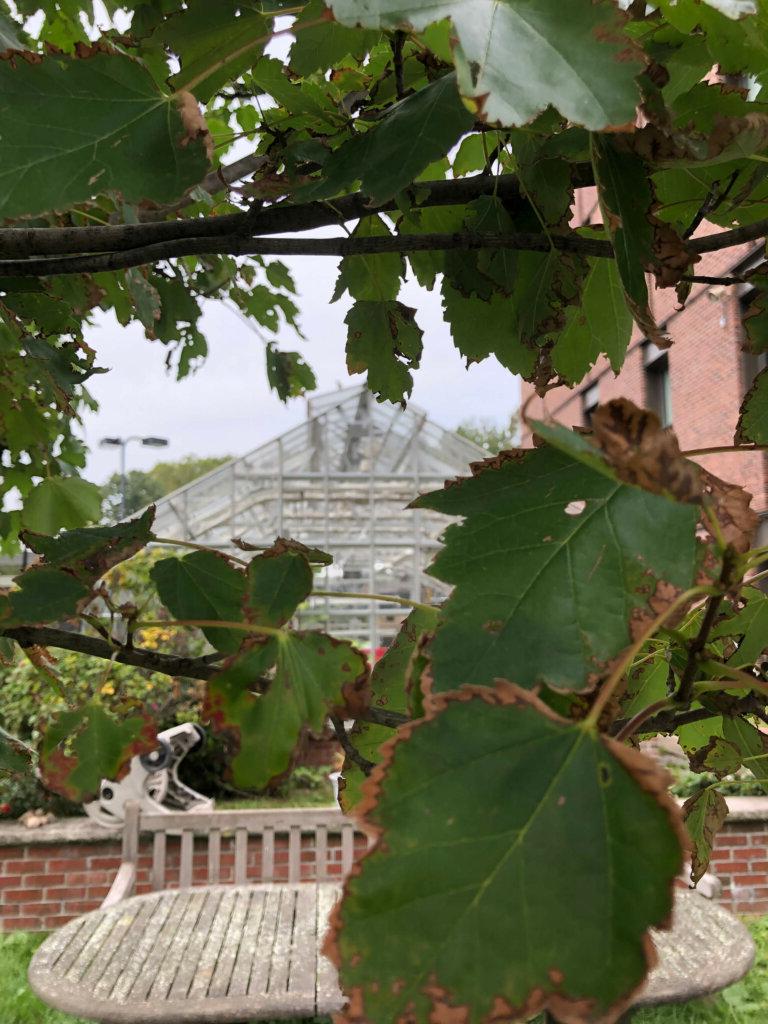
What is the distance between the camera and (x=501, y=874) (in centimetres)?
29

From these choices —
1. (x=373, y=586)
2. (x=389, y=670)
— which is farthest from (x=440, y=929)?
(x=373, y=586)

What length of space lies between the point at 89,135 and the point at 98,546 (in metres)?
0.27

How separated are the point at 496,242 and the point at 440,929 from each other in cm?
41

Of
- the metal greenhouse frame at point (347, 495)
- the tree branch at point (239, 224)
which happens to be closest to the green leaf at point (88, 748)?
the tree branch at point (239, 224)

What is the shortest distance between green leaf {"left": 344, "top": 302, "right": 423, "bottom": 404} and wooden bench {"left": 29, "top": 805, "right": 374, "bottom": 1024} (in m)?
1.98

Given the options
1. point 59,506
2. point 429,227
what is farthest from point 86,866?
point 429,227

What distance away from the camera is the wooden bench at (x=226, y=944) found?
9.10ft

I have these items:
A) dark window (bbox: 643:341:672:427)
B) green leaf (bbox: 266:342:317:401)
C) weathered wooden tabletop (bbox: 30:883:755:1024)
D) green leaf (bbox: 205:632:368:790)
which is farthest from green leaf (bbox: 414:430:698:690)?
dark window (bbox: 643:341:672:427)

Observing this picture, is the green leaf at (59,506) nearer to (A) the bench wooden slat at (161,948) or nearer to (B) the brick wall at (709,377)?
(A) the bench wooden slat at (161,948)

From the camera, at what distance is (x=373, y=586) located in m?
10.4

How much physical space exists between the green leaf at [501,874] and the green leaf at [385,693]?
0.85 feet

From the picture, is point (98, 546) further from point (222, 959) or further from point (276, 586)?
point (222, 959)

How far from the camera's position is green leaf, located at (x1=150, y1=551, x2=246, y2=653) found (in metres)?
0.61

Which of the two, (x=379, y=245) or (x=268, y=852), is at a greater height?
(x=379, y=245)
